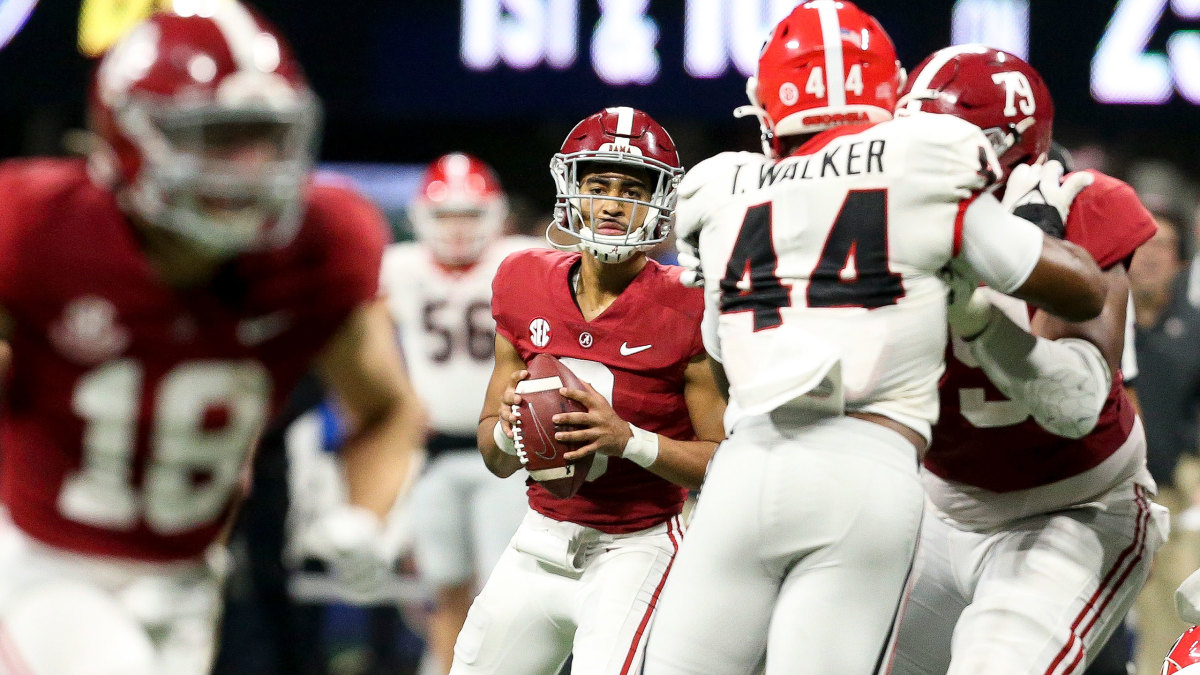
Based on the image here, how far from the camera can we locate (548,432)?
3.01 metres

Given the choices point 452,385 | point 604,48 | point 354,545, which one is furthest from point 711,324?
point 604,48

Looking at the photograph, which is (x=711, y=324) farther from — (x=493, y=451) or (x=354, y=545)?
(x=354, y=545)

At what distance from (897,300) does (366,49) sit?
5377mm

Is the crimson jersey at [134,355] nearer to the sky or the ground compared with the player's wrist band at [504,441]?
nearer to the sky

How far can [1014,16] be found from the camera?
23.1 feet

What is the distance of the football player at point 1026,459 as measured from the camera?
2.81 metres

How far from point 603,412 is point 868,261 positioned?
70 centimetres

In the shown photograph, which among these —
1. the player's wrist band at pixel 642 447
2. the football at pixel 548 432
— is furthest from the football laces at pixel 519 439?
the player's wrist band at pixel 642 447

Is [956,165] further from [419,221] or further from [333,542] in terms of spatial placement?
[419,221]

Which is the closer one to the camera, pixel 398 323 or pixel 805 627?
pixel 805 627

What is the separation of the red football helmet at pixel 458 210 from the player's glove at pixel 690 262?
3.06 m

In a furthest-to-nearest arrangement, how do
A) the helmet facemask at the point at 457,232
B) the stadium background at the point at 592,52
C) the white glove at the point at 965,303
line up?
the stadium background at the point at 592,52
the helmet facemask at the point at 457,232
the white glove at the point at 965,303

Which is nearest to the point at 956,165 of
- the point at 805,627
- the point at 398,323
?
the point at 805,627

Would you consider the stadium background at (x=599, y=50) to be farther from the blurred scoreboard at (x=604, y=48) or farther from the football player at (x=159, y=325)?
the football player at (x=159, y=325)
